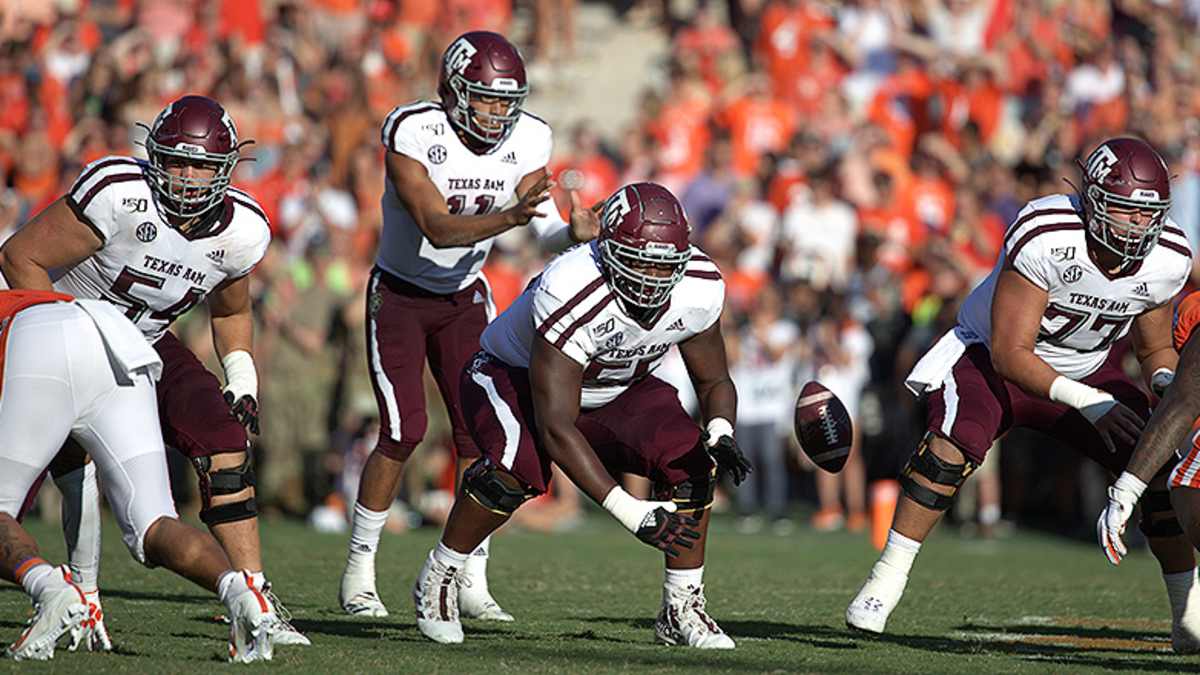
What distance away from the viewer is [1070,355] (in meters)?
6.29

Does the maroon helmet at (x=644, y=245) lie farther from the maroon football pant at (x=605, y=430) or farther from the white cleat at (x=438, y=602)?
the white cleat at (x=438, y=602)

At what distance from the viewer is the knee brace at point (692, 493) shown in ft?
19.1

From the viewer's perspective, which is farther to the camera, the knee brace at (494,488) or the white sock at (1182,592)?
the white sock at (1182,592)

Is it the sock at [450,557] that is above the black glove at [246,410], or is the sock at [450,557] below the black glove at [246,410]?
below

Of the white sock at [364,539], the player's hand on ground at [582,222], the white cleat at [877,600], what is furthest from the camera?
the white sock at [364,539]

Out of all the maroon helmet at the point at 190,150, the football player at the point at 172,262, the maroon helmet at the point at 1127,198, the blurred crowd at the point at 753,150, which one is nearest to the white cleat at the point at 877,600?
the maroon helmet at the point at 1127,198

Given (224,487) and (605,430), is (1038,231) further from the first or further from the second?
(224,487)

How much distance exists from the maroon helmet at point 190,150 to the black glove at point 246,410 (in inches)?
27.4

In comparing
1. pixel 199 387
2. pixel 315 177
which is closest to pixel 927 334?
pixel 315 177

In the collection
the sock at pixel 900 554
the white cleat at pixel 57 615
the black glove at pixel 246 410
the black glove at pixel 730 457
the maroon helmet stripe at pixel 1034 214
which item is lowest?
the sock at pixel 900 554

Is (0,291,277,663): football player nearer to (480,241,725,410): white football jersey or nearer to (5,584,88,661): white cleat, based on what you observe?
(5,584,88,661): white cleat

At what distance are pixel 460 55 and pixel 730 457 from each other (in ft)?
7.00

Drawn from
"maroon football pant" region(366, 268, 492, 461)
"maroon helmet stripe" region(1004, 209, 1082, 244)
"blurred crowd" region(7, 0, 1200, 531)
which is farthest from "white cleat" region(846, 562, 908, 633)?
"blurred crowd" region(7, 0, 1200, 531)

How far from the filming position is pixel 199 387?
587 cm
